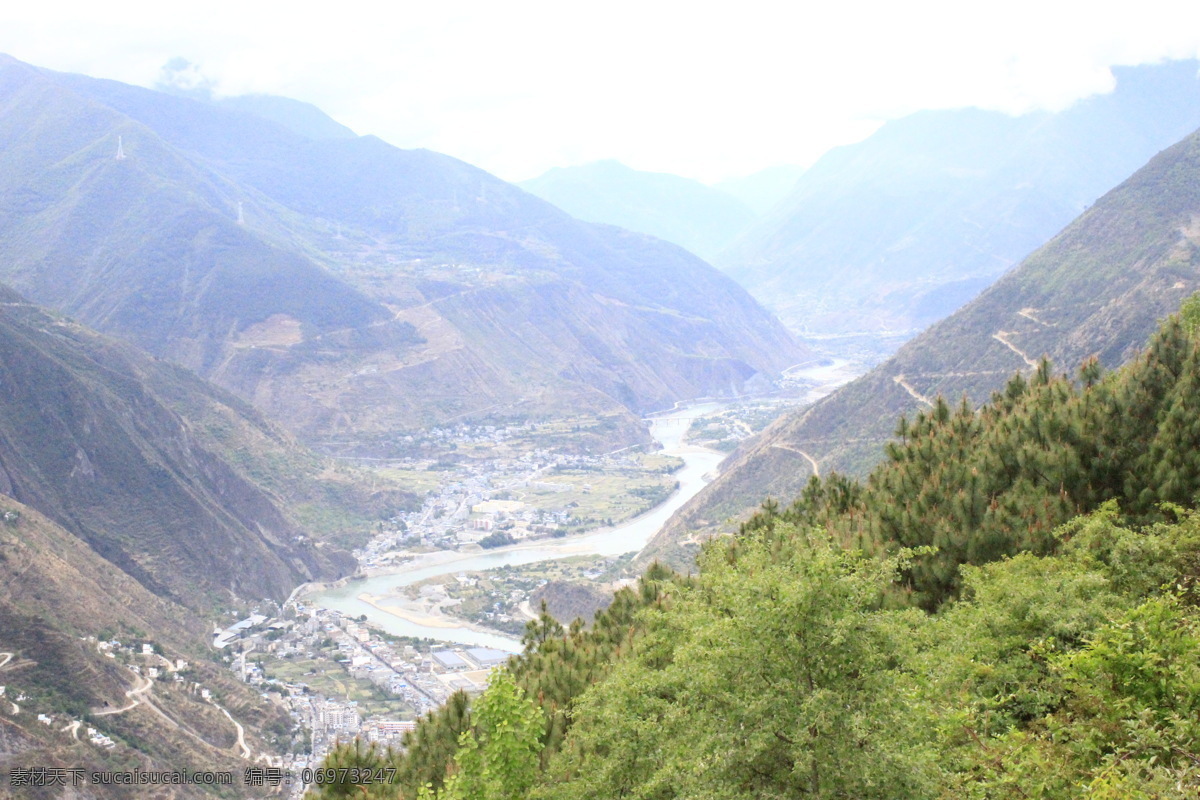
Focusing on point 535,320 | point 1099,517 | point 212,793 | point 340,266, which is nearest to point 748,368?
point 535,320

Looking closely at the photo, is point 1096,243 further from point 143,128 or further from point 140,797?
point 143,128

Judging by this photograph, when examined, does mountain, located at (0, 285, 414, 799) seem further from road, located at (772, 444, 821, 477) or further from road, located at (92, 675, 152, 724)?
road, located at (772, 444, 821, 477)

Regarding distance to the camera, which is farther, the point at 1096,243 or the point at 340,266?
the point at 340,266

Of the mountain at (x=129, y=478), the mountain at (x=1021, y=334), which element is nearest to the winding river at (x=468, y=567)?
the mountain at (x=129, y=478)

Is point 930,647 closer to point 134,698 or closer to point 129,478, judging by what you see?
point 134,698

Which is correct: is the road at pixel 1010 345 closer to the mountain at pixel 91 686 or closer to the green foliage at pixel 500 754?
the mountain at pixel 91 686

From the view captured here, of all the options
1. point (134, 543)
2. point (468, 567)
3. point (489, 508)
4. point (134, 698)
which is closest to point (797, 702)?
point (134, 698)
